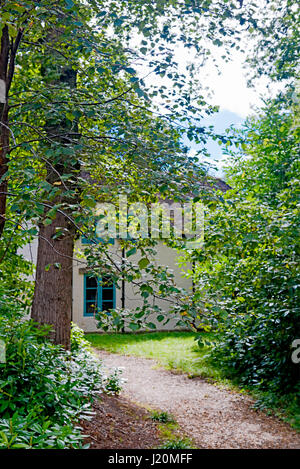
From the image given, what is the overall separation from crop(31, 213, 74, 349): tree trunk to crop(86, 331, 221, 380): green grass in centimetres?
287

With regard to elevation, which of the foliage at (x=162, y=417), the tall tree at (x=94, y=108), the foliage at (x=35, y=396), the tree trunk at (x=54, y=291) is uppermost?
the tall tree at (x=94, y=108)

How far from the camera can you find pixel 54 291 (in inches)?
210

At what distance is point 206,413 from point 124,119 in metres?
4.33

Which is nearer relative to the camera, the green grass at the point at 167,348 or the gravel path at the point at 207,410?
the gravel path at the point at 207,410

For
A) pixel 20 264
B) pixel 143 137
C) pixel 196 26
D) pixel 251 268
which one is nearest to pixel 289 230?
pixel 251 268

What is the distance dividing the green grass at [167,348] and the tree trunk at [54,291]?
287 cm

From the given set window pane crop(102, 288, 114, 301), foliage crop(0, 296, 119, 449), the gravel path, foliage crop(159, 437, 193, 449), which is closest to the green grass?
the gravel path

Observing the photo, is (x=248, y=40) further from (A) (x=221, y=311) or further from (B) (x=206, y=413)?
(B) (x=206, y=413)

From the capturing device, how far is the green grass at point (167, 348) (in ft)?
26.9

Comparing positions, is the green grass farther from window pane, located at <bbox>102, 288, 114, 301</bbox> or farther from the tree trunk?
the tree trunk

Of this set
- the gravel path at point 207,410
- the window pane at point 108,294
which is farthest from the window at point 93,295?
the gravel path at point 207,410

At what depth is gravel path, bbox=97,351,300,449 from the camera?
4905 mm

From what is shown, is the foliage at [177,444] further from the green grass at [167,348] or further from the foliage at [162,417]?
the green grass at [167,348]

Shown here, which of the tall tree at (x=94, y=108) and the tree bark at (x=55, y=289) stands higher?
the tall tree at (x=94, y=108)
